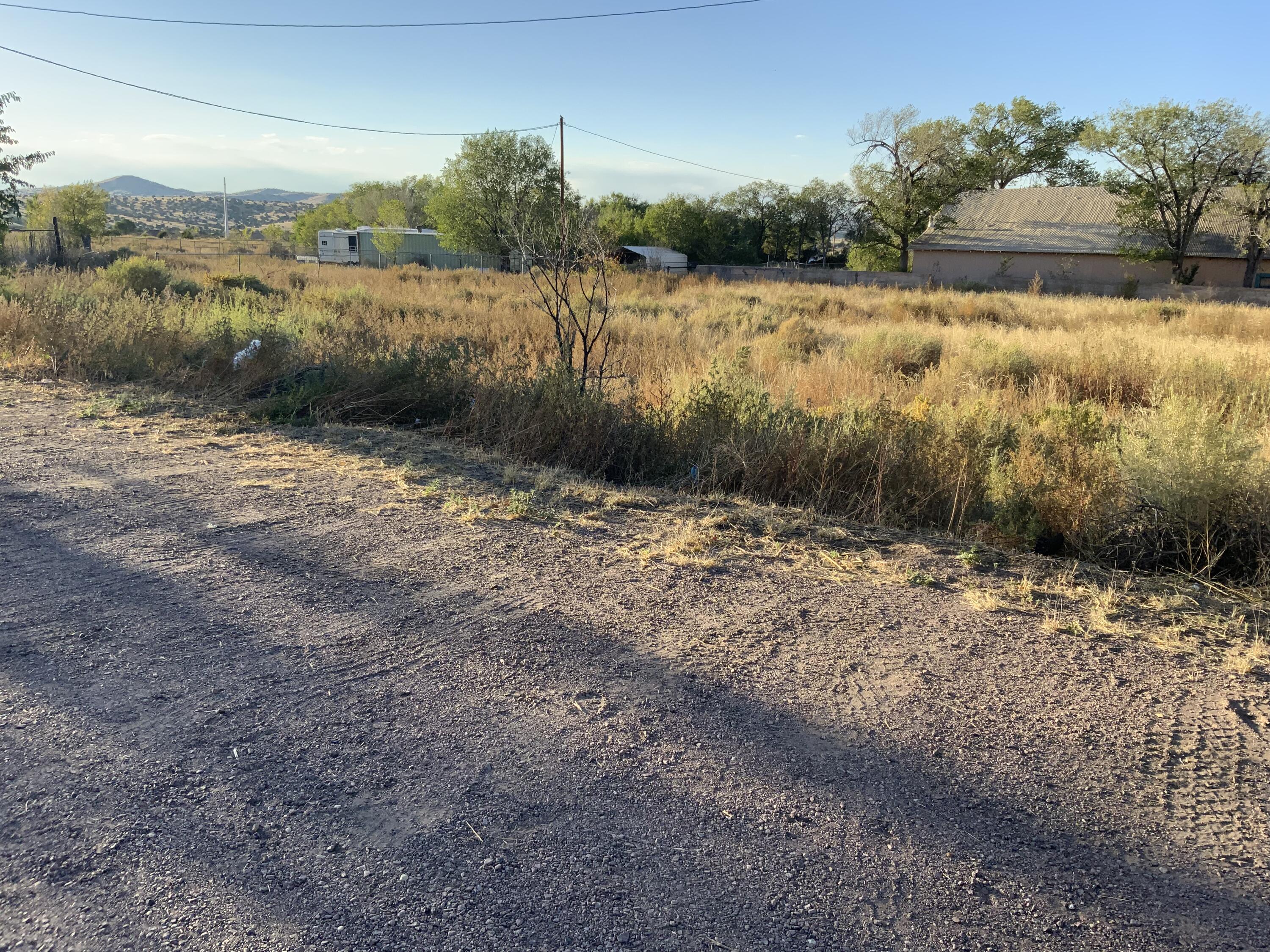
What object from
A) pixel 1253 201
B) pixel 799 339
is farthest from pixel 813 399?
pixel 1253 201

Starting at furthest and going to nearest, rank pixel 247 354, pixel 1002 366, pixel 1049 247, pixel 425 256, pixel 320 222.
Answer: pixel 320 222
pixel 425 256
pixel 1049 247
pixel 1002 366
pixel 247 354

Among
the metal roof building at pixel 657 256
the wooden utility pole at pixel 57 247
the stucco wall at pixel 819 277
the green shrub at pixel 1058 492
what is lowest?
the green shrub at pixel 1058 492

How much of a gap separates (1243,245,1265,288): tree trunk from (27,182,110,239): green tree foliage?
210 ft

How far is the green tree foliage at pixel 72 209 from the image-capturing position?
51781 mm

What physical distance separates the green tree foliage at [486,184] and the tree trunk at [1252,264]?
33.2 metres

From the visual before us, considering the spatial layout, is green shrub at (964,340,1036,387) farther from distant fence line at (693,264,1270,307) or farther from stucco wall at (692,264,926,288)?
stucco wall at (692,264,926,288)

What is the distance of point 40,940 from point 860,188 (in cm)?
5535

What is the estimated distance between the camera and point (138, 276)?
19.3 m

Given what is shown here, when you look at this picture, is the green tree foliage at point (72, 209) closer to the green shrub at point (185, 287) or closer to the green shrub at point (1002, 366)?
the green shrub at point (185, 287)

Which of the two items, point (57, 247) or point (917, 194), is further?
point (917, 194)

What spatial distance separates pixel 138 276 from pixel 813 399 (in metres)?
17.1

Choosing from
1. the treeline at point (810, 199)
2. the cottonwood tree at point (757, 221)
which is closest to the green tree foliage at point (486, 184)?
the treeline at point (810, 199)

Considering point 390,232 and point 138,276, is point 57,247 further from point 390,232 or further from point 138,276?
point 390,232

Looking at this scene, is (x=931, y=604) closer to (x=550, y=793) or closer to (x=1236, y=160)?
(x=550, y=793)
